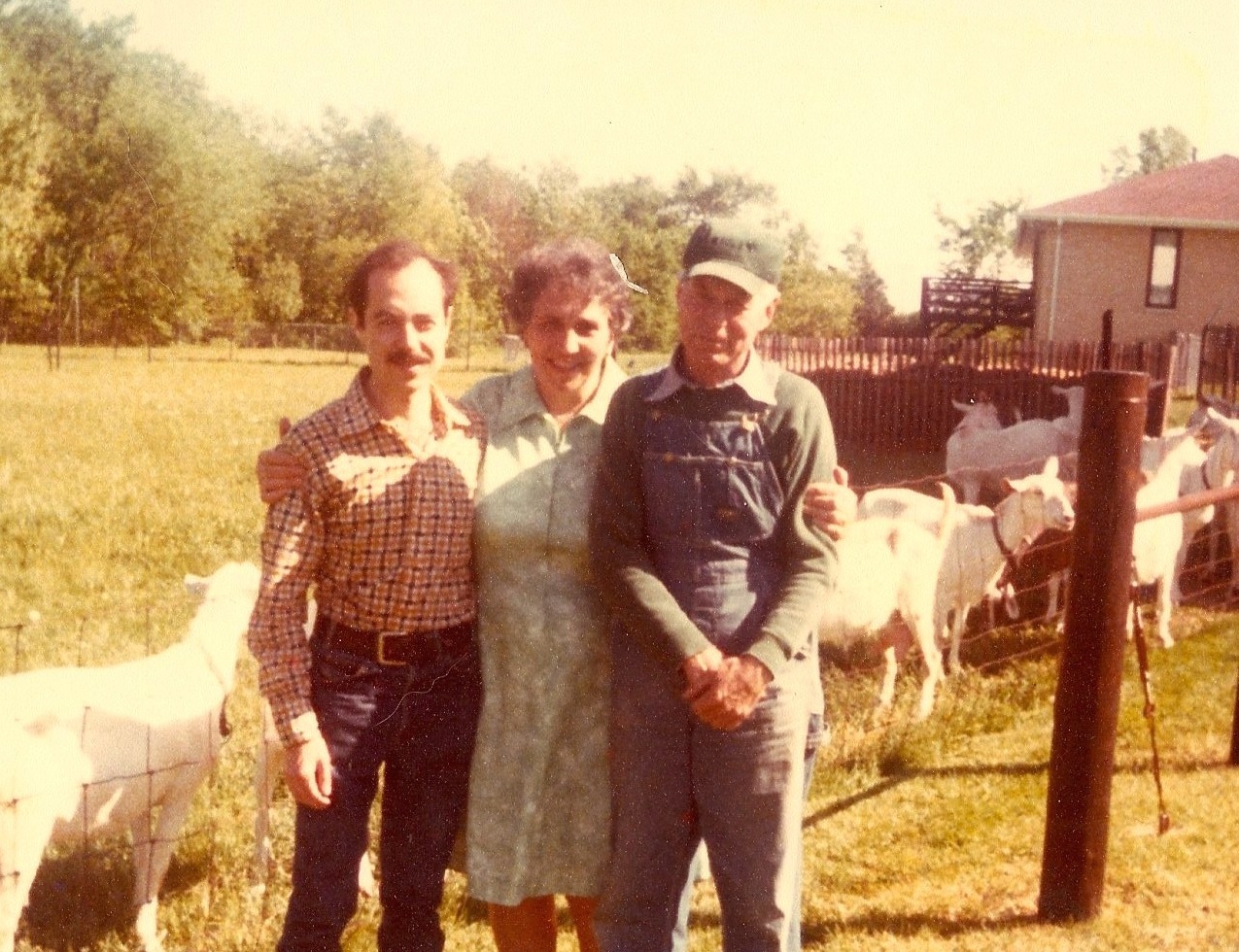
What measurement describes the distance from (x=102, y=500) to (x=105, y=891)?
8178 millimetres

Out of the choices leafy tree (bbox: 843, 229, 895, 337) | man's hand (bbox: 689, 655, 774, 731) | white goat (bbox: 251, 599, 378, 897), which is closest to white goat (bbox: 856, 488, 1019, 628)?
white goat (bbox: 251, 599, 378, 897)

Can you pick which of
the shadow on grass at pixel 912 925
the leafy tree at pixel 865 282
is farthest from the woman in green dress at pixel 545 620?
the leafy tree at pixel 865 282

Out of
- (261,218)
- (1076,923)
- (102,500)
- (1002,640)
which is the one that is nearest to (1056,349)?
(1002,640)

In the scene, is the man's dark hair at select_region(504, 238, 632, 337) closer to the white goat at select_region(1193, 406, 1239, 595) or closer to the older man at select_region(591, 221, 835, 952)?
the older man at select_region(591, 221, 835, 952)

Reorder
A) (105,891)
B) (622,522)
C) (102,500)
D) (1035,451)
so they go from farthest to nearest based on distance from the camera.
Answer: (1035,451), (102,500), (105,891), (622,522)

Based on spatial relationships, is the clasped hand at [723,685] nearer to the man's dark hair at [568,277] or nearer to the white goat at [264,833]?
the man's dark hair at [568,277]

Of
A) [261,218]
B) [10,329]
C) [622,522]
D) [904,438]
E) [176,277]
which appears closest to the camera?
[622,522]

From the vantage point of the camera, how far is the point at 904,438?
63.5ft

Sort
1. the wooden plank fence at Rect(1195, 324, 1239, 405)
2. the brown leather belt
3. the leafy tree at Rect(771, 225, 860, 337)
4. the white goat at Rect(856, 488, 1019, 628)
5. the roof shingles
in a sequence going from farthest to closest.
→ the leafy tree at Rect(771, 225, 860, 337)
the roof shingles
the wooden plank fence at Rect(1195, 324, 1239, 405)
the white goat at Rect(856, 488, 1019, 628)
the brown leather belt

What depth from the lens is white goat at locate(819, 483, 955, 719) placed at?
263 inches

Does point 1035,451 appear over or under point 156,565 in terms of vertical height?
over

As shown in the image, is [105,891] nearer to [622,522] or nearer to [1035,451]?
[622,522]

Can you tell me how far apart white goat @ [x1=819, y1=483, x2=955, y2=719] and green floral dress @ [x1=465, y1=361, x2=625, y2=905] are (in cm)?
365

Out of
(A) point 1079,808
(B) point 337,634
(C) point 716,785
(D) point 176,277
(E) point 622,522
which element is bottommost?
(A) point 1079,808
